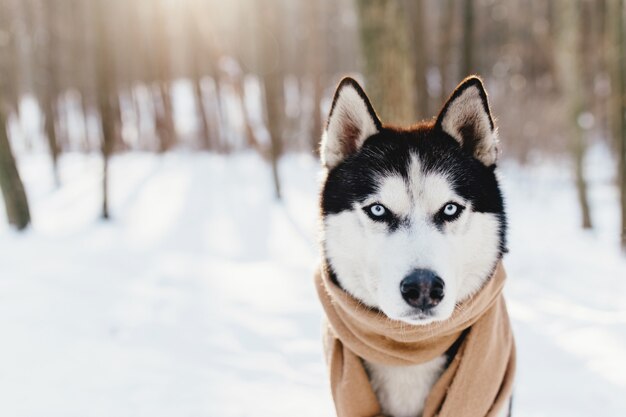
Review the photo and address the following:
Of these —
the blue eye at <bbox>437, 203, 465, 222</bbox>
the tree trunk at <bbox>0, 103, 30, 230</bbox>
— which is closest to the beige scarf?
the blue eye at <bbox>437, 203, 465, 222</bbox>

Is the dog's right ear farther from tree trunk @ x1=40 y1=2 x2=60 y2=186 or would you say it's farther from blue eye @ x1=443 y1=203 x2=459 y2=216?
tree trunk @ x1=40 y1=2 x2=60 y2=186

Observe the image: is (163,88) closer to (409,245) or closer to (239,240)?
(239,240)

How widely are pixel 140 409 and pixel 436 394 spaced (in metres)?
1.76

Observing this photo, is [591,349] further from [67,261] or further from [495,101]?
[495,101]

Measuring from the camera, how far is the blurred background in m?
3.18

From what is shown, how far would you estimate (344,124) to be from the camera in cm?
230

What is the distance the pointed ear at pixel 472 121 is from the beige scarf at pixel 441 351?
1.76ft

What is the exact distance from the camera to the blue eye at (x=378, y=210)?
204 cm

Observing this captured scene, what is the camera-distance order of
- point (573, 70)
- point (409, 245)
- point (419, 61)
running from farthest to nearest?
point (419, 61) → point (573, 70) → point (409, 245)

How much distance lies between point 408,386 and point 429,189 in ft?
3.01

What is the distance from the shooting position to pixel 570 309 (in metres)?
4.45

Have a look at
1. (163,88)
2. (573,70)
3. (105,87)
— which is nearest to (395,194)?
(573,70)

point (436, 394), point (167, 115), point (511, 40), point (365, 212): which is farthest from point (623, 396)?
point (511, 40)

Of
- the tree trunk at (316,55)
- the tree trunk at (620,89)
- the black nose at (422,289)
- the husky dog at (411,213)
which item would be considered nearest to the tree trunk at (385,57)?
the husky dog at (411,213)
